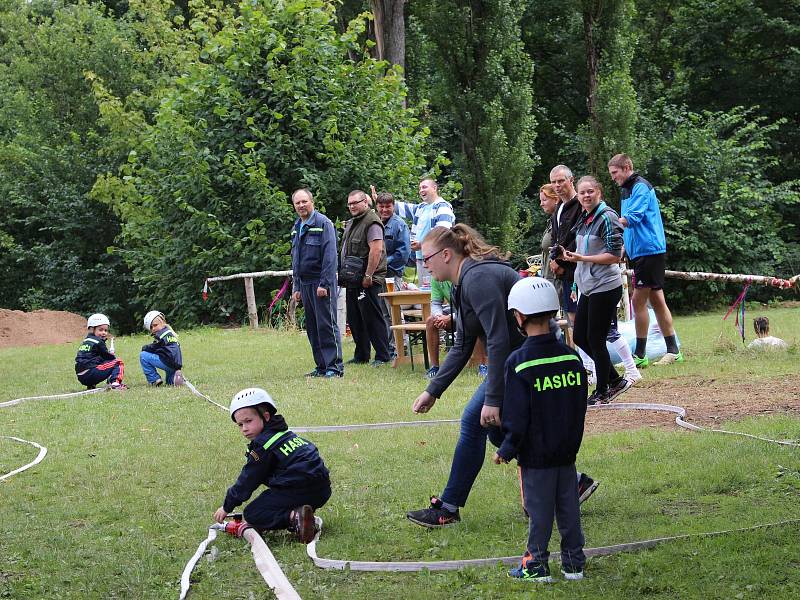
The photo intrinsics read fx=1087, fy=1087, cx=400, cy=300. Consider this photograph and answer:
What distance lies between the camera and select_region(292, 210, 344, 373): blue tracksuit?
40.7 ft

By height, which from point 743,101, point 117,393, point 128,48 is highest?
point 128,48

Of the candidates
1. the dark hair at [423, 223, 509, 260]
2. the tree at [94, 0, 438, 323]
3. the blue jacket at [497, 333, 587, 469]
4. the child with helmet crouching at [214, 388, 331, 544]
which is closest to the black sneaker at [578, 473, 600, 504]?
the blue jacket at [497, 333, 587, 469]

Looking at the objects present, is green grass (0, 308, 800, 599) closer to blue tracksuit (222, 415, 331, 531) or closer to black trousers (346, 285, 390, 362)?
blue tracksuit (222, 415, 331, 531)

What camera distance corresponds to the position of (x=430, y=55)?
26469 mm

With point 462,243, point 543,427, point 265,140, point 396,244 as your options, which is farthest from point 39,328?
point 543,427

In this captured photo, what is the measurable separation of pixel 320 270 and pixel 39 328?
13954 millimetres

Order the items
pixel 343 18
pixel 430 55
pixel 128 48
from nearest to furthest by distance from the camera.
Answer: pixel 430 55 → pixel 343 18 → pixel 128 48

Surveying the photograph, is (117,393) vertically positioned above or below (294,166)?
below

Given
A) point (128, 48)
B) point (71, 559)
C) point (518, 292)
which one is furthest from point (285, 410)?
point (128, 48)

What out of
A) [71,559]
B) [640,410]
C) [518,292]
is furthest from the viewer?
[640,410]

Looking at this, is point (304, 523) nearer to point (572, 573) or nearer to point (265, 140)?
point (572, 573)

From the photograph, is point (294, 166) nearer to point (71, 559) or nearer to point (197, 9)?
point (197, 9)

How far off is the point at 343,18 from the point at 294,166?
40.2 feet

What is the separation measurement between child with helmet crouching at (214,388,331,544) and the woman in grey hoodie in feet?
12.6
